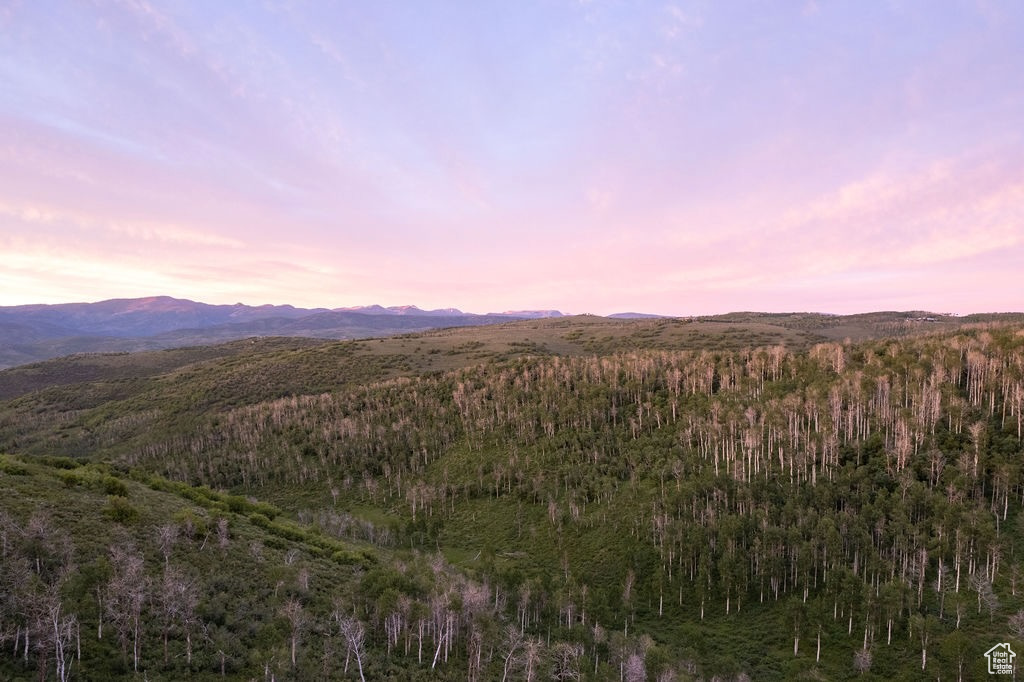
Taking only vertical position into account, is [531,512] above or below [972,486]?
below

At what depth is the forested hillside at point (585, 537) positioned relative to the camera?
3322 cm

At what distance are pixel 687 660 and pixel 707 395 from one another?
276ft

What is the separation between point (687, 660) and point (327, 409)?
15626 cm

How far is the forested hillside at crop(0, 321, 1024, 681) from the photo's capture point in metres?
33.2

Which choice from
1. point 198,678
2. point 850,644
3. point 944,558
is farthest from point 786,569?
point 198,678

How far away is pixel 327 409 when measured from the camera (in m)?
180

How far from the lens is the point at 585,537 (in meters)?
95.8

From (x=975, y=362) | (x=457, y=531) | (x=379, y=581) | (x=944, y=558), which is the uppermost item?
(x=975, y=362)

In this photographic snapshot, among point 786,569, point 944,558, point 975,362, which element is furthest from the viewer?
point 975,362

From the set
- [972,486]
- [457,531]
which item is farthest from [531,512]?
[972,486]

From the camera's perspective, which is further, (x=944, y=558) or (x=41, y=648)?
(x=944, y=558)

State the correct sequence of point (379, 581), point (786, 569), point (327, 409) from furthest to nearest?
point (327, 409)
point (786, 569)
point (379, 581)

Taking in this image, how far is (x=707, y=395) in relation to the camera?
129000 millimetres

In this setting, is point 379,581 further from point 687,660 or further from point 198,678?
point 687,660
